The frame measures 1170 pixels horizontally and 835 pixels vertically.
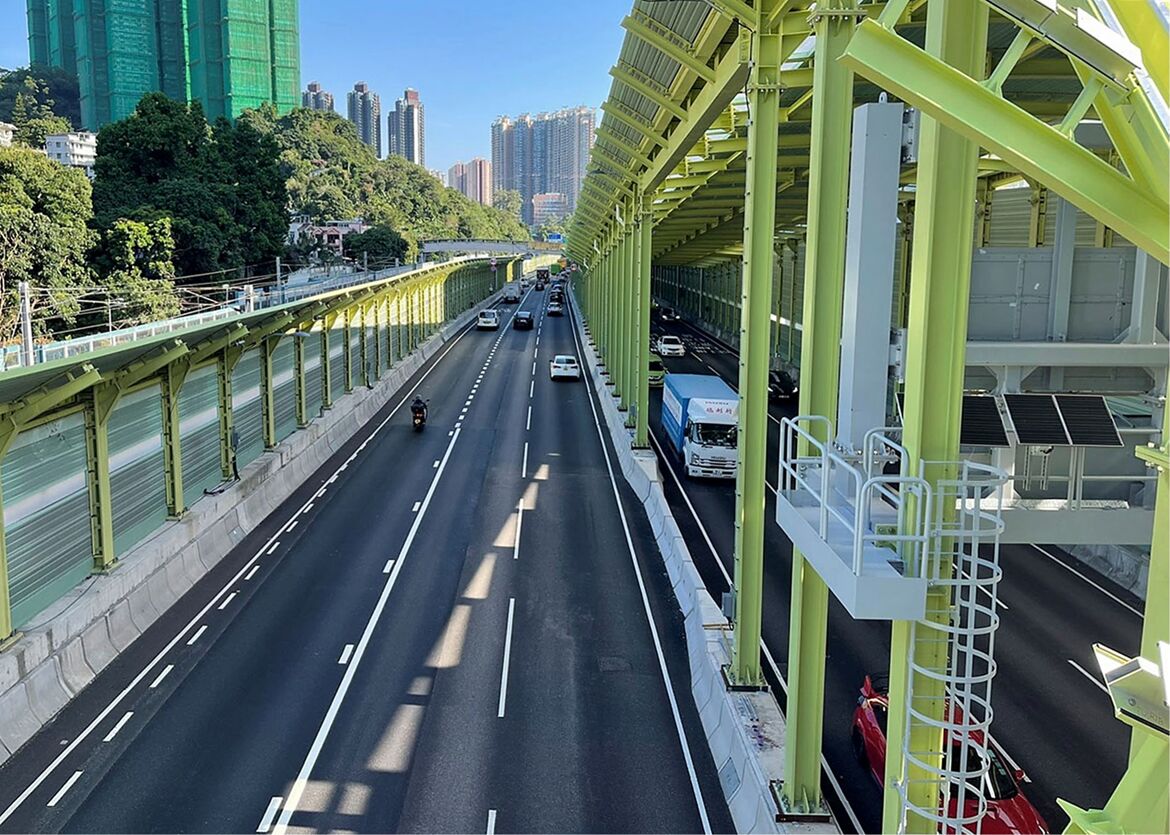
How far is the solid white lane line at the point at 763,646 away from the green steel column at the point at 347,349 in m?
13.2

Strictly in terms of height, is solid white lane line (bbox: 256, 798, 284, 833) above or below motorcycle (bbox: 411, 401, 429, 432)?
below

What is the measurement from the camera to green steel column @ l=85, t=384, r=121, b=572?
17.1 metres

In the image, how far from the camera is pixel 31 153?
103ft

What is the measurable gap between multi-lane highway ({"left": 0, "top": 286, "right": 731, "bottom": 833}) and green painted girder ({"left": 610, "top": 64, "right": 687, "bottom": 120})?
10275mm

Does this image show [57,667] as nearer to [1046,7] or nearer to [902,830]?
[902,830]

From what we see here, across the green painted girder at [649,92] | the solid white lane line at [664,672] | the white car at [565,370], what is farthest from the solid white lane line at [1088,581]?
the white car at [565,370]

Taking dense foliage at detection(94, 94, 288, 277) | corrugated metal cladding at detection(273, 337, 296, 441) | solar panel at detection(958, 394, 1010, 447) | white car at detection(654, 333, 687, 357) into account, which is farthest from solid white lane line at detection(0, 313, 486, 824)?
white car at detection(654, 333, 687, 357)

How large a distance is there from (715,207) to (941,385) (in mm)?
36011

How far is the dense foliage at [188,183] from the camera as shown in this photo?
1542 inches

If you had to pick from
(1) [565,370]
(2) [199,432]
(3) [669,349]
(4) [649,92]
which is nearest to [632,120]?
(4) [649,92]

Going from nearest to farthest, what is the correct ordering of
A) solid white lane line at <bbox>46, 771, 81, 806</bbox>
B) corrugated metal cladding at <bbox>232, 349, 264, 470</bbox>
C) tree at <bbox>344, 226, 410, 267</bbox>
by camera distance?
1. solid white lane line at <bbox>46, 771, 81, 806</bbox>
2. corrugated metal cladding at <bbox>232, 349, 264, 470</bbox>
3. tree at <bbox>344, 226, 410, 267</bbox>

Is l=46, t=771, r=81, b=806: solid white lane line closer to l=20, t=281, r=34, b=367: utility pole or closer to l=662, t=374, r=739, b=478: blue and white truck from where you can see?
l=20, t=281, r=34, b=367: utility pole

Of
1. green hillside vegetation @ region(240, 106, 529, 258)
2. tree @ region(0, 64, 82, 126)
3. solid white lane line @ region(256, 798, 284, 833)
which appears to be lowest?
solid white lane line @ region(256, 798, 284, 833)

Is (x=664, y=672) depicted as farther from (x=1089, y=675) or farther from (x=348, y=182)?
(x=348, y=182)
